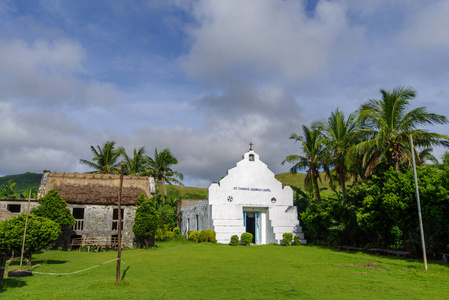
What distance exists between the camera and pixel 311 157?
26.8 metres

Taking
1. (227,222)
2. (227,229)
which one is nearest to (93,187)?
(227,222)

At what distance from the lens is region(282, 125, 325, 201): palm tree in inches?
1044

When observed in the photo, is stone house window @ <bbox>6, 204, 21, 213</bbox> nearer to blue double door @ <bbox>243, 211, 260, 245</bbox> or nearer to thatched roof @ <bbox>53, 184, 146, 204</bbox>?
thatched roof @ <bbox>53, 184, 146, 204</bbox>

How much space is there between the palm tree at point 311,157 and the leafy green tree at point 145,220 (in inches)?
435

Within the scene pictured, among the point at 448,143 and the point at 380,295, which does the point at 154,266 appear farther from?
the point at 448,143

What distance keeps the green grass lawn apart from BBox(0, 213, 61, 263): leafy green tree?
3.56ft

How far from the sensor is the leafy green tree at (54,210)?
21.0m

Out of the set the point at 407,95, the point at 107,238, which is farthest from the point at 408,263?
the point at 107,238

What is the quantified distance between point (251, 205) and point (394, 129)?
38.2ft

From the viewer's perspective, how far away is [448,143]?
59.7 feet

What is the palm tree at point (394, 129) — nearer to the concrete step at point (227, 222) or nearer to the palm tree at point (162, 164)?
the concrete step at point (227, 222)

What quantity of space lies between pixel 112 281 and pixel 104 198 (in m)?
14.6

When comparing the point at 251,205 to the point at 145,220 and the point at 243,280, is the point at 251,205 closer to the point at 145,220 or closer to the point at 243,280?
the point at 145,220

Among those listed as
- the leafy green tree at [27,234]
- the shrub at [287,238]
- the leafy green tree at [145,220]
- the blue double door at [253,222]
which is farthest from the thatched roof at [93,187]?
the shrub at [287,238]
